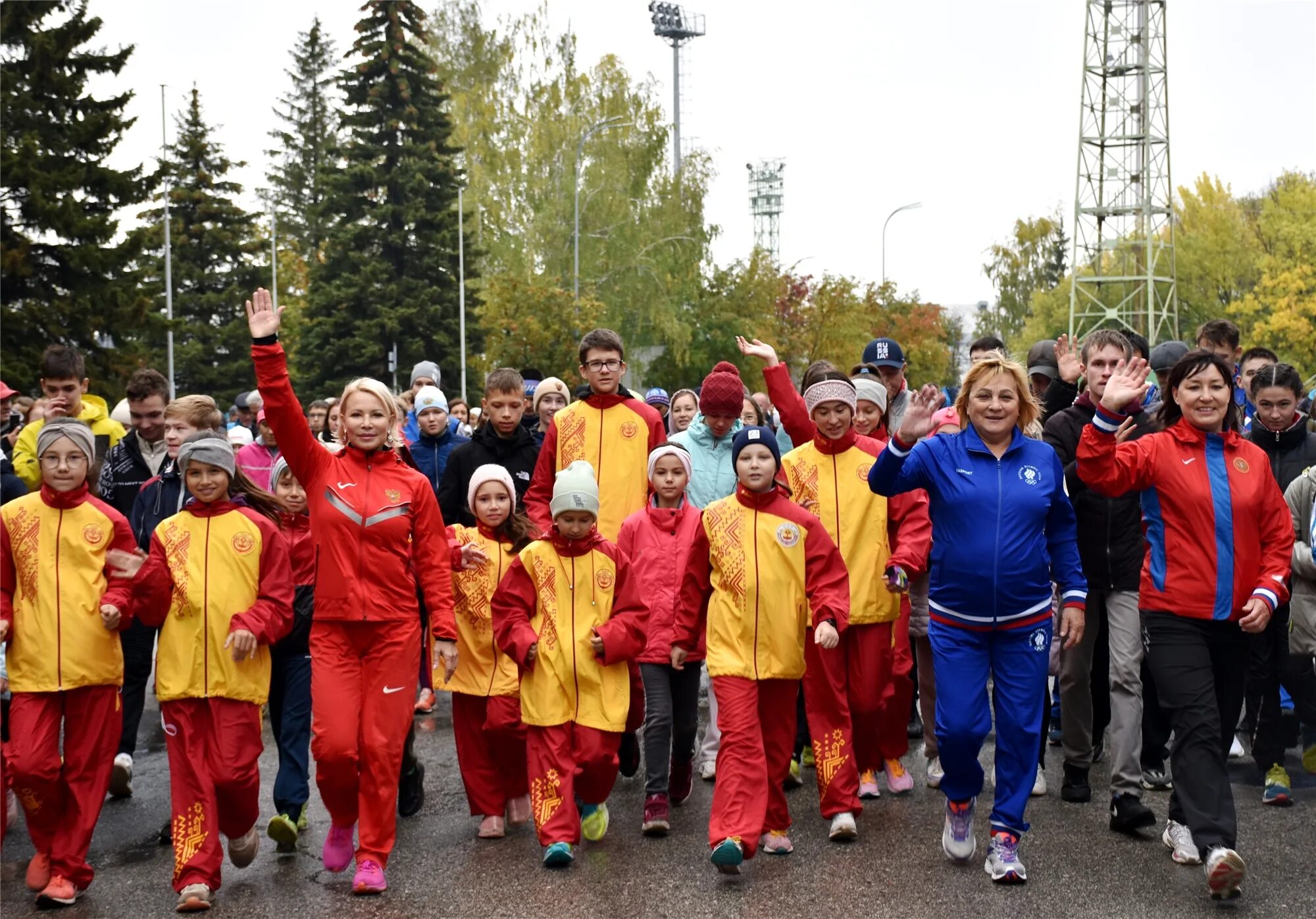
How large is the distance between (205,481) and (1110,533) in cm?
446

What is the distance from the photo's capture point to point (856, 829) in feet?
23.7

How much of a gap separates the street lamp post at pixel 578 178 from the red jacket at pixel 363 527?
3687 centimetres

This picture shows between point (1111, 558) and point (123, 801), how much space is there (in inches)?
214

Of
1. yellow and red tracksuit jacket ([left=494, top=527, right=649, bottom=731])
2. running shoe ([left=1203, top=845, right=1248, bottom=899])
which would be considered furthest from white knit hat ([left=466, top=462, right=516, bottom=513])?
running shoe ([left=1203, top=845, right=1248, bottom=899])

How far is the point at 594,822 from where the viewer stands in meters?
7.22

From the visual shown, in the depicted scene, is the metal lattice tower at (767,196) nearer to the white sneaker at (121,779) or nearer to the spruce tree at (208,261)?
the spruce tree at (208,261)

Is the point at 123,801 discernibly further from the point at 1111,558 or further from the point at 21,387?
the point at 21,387

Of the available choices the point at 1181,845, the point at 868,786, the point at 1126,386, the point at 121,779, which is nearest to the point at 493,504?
the point at 868,786

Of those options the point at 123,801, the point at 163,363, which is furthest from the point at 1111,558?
the point at 163,363

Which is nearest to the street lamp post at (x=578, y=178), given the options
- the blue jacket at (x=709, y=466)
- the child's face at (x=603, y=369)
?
the blue jacket at (x=709, y=466)

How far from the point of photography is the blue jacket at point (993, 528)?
6.57 metres

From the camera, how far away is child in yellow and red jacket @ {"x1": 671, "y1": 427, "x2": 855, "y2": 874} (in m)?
6.93

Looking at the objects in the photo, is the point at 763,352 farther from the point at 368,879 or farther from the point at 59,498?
the point at 59,498

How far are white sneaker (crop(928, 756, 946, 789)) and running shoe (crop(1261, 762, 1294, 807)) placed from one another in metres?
1.67
